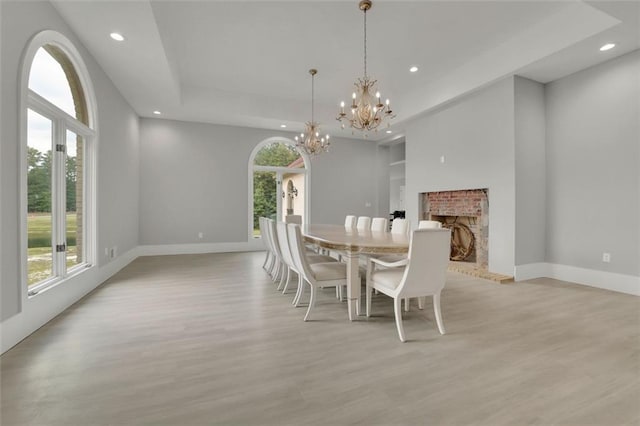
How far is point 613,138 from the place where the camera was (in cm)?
356

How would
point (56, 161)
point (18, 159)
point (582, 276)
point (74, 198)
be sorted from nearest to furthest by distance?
point (18, 159) → point (56, 161) → point (74, 198) → point (582, 276)

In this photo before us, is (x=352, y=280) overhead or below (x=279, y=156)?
below

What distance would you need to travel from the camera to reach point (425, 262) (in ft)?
7.19

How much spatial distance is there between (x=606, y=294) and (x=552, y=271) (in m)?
0.82

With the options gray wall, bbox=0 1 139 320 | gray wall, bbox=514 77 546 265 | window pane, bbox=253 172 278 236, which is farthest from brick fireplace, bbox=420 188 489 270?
gray wall, bbox=0 1 139 320

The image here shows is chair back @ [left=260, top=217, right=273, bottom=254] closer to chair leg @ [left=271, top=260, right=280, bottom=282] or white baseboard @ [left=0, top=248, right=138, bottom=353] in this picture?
chair leg @ [left=271, top=260, right=280, bottom=282]

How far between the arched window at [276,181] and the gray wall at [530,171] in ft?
14.5

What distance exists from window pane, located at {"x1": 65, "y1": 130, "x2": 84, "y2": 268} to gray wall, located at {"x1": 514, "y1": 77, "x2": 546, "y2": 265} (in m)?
5.53

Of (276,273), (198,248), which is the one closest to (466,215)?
(276,273)

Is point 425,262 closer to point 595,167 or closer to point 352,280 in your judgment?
point 352,280

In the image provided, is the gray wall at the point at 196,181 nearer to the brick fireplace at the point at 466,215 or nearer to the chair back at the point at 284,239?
the brick fireplace at the point at 466,215

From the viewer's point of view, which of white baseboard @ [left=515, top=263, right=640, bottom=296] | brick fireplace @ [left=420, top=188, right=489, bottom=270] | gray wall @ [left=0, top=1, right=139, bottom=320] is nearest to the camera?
gray wall @ [left=0, top=1, right=139, bottom=320]

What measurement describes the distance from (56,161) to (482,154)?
5423mm

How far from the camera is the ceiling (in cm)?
303
